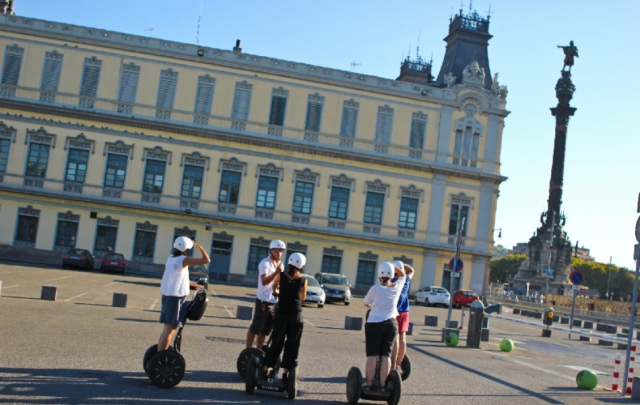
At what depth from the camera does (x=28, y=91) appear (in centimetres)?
4731

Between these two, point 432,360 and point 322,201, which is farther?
point 322,201

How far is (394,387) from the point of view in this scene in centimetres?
984

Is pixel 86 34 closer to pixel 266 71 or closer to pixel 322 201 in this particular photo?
pixel 266 71

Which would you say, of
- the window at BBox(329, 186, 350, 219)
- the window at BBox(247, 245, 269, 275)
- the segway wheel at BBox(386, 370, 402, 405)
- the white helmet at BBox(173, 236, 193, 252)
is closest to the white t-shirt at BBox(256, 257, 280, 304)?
the white helmet at BBox(173, 236, 193, 252)

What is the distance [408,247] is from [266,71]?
14.7 meters

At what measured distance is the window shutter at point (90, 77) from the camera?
157ft

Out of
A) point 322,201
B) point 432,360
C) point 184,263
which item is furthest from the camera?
point 322,201

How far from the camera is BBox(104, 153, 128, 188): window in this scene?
4781cm

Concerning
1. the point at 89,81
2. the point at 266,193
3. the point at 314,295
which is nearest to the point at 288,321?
the point at 314,295

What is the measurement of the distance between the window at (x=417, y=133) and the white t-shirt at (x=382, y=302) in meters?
41.3

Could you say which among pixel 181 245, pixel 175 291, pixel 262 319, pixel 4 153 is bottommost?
pixel 262 319

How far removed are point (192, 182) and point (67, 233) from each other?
26.9 feet

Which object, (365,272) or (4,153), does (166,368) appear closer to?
(365,272)

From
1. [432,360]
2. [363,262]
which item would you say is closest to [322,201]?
[363,262]
